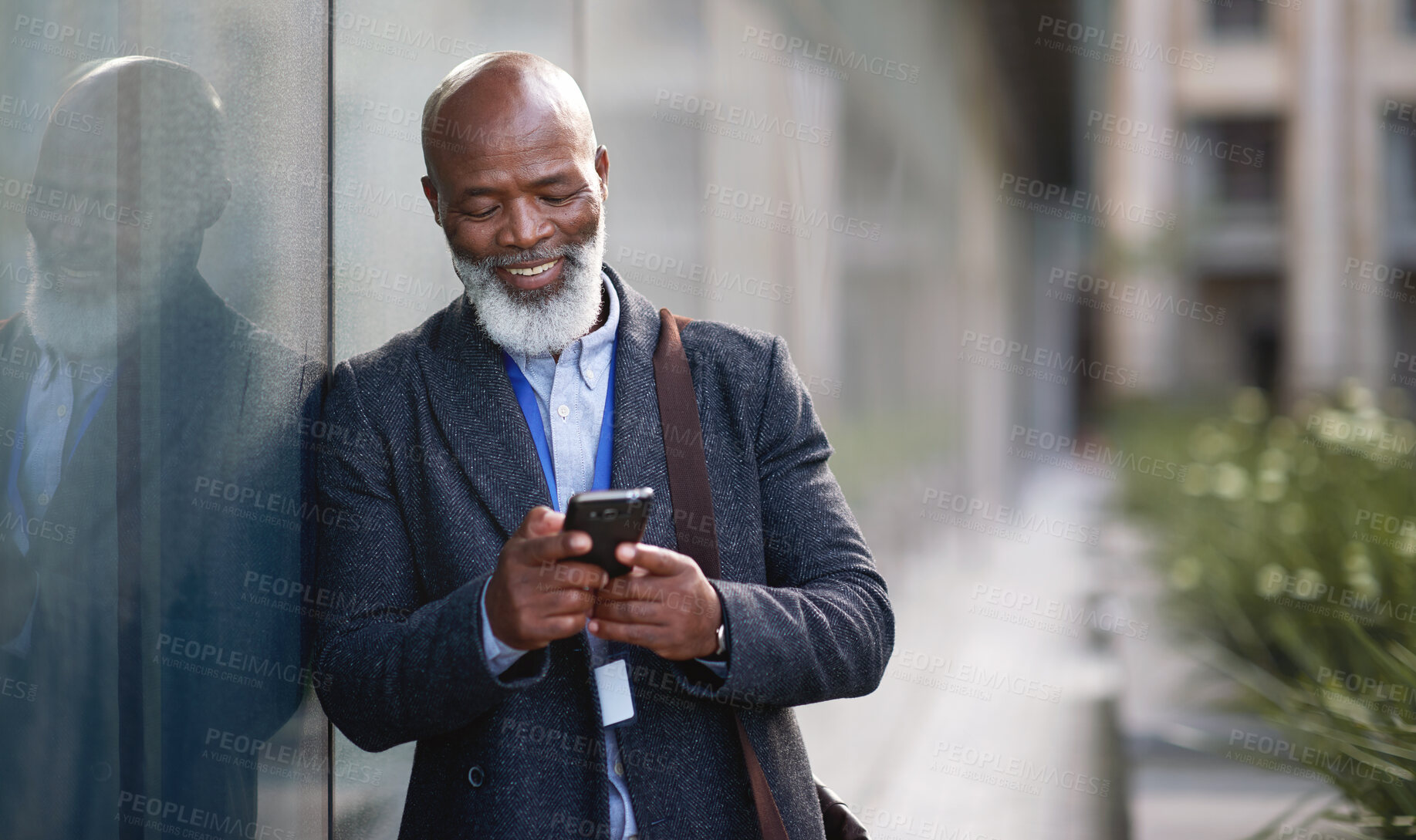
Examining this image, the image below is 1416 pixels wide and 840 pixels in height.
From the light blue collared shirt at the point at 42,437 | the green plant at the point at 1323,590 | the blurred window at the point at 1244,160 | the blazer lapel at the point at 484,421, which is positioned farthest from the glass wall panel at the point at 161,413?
the blurred window at the point at 1244,160

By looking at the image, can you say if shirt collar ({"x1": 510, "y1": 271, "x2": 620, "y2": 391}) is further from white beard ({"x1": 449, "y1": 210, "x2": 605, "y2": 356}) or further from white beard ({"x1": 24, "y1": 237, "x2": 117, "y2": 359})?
white beard ({"x1": 24, "y1": 237, "x2": 117, "y2": 359})

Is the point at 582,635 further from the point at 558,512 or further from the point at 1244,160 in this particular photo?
the point at 1244,160

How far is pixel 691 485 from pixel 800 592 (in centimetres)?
23

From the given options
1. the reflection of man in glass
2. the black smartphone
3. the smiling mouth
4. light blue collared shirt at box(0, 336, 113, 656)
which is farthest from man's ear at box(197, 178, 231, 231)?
the black smartphone

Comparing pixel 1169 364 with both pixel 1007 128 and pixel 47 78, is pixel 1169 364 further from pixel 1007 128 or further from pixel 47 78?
pixel 47 78

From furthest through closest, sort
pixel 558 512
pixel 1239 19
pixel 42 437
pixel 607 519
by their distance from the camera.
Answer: pixel 1239 19 < pixel 558 512 < pixel 42 437 < pixel 607 519

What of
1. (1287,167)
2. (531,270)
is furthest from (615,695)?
(1287,167)

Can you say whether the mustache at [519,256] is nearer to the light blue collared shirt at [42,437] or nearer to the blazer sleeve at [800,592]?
the blazer sleeve at [800,592]

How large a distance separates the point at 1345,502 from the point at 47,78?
16.3ft

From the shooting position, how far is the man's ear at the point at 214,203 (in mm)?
1884

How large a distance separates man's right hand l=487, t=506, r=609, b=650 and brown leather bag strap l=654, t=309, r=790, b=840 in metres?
0.33

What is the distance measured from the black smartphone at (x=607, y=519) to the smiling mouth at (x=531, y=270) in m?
0.52

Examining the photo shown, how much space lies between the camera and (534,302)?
6.22 feet

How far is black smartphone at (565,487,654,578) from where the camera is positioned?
1.47 m
